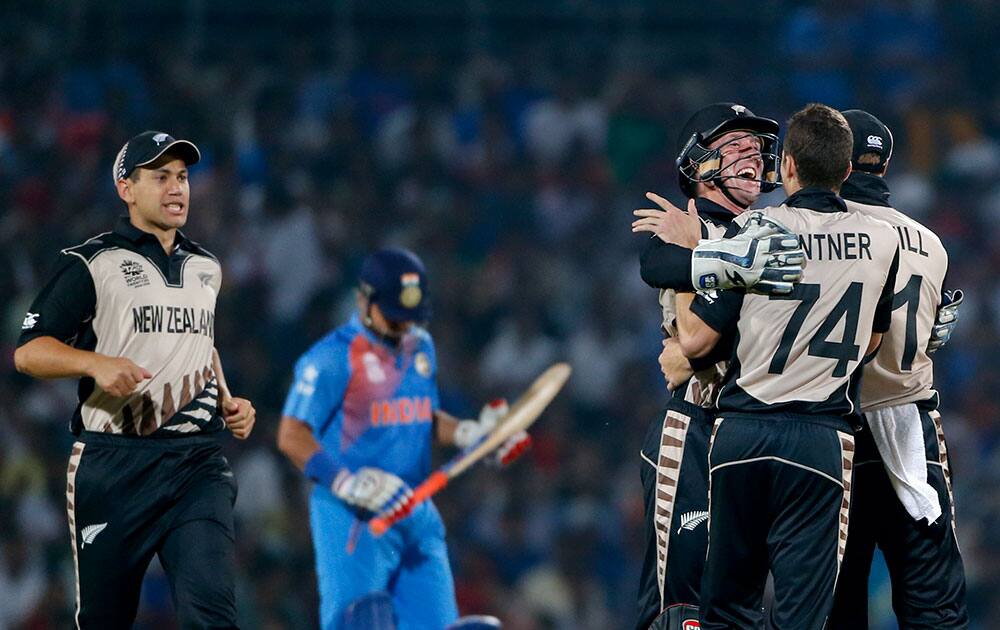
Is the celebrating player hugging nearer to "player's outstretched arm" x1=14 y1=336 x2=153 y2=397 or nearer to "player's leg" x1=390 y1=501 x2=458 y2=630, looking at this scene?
"player's leg" x1=390 y1=501 x2=458 y2=630

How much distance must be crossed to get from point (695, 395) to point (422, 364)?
217cm

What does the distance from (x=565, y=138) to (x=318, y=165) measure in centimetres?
218

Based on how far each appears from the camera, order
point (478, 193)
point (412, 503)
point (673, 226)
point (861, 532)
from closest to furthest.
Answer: point (673, 226) → point (861, 532) → point (412, 503) → point (478, 193)

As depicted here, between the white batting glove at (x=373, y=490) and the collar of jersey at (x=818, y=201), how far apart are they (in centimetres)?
249

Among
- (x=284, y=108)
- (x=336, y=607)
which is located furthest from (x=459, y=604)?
(x=284, y=108)

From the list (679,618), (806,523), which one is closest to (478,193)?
(679,618)

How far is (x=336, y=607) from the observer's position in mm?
6426

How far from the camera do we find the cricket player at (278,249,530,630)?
643 cm

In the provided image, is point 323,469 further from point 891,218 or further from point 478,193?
point 478,193

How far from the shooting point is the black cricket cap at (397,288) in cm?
668

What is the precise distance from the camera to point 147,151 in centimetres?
540

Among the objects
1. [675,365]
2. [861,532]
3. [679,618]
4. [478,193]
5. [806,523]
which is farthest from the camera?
[478,193]

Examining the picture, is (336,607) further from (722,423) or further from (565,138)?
(565,138)

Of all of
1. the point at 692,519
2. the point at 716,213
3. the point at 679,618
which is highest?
the point at 716,213
